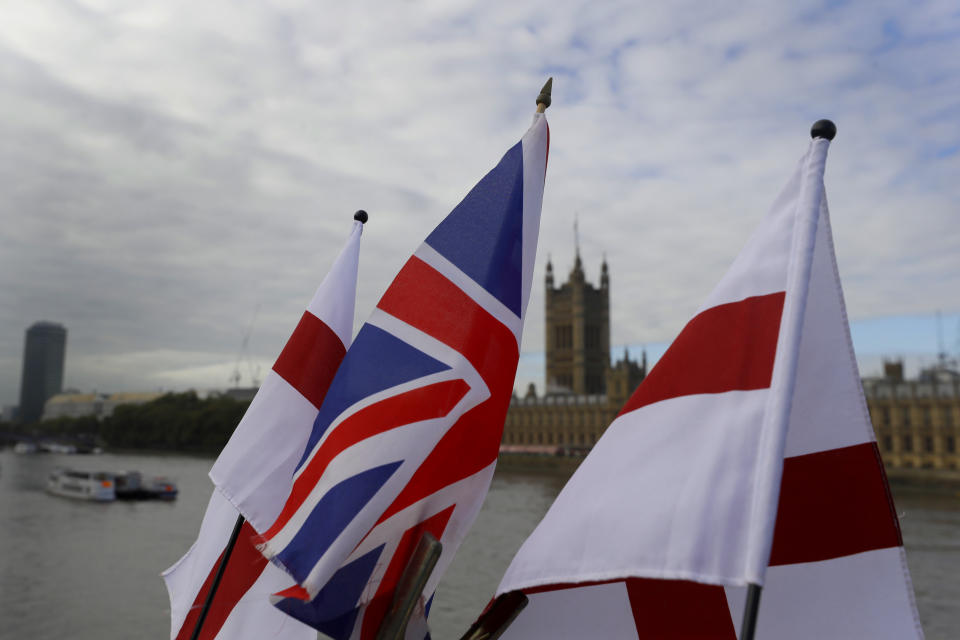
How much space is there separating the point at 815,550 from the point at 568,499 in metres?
0.54

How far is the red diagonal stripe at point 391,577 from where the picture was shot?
75.8 inches

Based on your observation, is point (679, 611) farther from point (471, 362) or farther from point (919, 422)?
point (919, 422)

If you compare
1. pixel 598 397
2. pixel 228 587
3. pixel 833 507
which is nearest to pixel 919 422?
pixel 598 397

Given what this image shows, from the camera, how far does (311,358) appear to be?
2.66 meters

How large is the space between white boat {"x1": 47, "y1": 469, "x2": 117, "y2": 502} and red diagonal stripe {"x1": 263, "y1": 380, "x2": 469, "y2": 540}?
2791cm

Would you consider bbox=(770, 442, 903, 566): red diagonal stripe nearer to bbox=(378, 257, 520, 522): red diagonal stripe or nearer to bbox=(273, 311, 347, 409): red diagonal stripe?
bbox=(378, 257, 520, 522): red diagonal stripe

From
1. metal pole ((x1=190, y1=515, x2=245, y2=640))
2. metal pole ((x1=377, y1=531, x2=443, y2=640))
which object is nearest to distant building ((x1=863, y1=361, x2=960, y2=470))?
metal pole ((x1=190, y1=515, x2=245, y2=640))

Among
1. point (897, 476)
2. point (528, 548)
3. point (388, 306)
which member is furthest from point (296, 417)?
point (897, 476)

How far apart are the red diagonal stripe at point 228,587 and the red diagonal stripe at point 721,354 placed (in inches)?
69.7

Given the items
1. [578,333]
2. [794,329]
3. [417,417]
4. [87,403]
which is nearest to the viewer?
[794,329]

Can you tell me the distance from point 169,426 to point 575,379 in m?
35.0

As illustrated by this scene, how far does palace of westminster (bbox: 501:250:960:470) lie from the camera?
38219 millimetres

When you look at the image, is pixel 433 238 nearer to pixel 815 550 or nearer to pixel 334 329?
pixel 334 329

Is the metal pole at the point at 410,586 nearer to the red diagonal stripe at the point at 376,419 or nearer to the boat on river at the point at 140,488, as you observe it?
the red diagonal stripe at the point at 376,419
